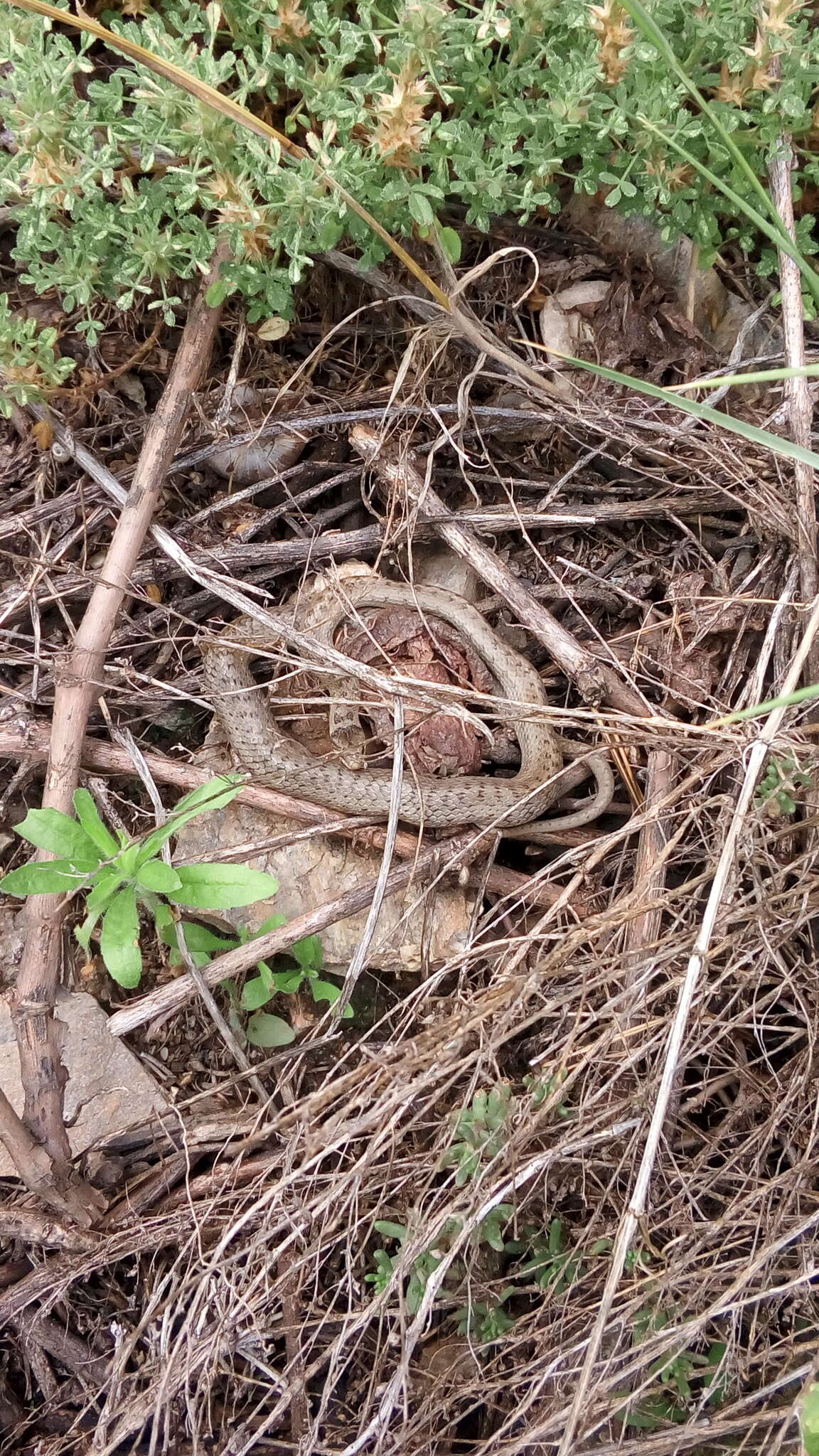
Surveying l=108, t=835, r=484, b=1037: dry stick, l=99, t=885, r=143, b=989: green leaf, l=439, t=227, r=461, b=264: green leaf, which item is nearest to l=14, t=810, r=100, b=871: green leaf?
l=99, t=885, r=143, b=989: green leaf

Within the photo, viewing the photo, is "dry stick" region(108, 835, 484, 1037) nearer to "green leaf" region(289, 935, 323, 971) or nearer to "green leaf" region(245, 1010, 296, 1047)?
"green leaf" region(289, 935, 323, 971)

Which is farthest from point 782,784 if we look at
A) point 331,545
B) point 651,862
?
point 331,545

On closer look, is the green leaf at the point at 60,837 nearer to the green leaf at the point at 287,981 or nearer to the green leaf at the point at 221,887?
the green leaf at the point at 221,887

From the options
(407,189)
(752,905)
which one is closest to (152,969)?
(752,905)

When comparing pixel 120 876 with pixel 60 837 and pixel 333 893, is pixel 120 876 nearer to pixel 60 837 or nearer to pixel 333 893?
pixel 60 837

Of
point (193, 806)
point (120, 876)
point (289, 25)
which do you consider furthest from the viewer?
point (193, 806)

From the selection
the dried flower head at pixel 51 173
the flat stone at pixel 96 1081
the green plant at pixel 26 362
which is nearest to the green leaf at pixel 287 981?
the flat stone at pixel 96 1081
